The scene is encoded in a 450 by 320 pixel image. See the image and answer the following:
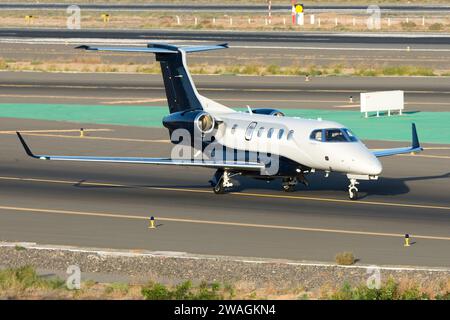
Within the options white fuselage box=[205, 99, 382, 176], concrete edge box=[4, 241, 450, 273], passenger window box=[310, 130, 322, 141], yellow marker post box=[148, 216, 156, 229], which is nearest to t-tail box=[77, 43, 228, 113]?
white fuselage box=[205, 99, 382, 176]

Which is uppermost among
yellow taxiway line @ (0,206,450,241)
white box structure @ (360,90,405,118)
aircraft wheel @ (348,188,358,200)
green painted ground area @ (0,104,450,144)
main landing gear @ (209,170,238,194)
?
white box structure @ (360,90,405,118)

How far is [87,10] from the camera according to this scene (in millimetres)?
149875

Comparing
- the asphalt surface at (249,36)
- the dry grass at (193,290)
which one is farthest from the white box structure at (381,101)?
the asphalt surface at (249,36)

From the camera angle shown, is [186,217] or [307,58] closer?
[186,217]

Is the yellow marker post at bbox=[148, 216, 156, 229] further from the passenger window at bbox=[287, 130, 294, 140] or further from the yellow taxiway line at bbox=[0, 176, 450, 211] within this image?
the passenger window at bbox=[287, 130, 294, 140]

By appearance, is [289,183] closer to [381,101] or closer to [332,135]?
[332,135]

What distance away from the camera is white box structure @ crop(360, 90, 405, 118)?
5825 cm

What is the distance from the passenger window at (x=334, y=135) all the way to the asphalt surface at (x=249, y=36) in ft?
208

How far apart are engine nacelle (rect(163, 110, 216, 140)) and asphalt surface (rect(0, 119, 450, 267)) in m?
2.15

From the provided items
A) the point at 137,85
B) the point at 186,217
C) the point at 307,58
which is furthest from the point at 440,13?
the point at 186,217

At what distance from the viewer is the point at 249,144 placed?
38875 millimetres

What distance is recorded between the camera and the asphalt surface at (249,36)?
337ft
